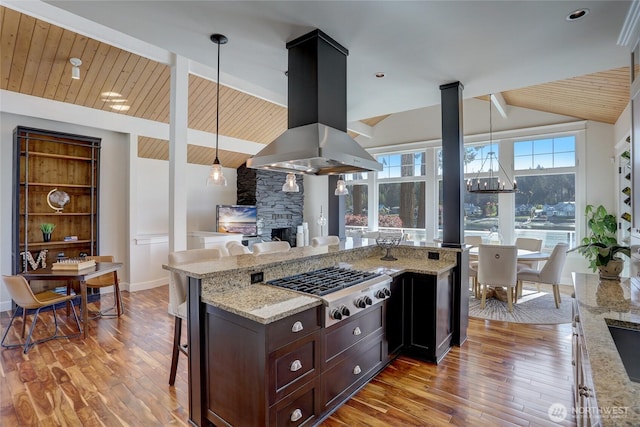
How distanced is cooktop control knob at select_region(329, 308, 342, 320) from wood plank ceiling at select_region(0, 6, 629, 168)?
14.5ft

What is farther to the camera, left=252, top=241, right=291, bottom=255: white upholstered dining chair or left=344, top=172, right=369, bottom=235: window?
left=344, top=172, right=369, bottom=235: window

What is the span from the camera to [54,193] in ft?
15.6

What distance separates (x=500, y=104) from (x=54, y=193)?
783 centimetres

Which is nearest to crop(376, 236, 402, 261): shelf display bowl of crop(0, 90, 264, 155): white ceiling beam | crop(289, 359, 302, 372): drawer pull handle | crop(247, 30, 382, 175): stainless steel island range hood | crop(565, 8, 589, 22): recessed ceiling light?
crop(247, 30, 382, 175): stainless steel island range hood

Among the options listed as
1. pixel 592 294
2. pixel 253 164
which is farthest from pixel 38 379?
pixel 592 294

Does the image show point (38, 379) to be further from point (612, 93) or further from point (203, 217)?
point (612, 93)

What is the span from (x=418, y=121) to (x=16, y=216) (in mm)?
7733

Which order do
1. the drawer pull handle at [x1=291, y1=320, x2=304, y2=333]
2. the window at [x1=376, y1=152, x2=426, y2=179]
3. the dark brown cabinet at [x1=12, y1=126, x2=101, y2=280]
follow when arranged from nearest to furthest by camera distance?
the drawer pull handle at [x1=291, y1=320, x2=304, y2=333] → the dark brown cabinet at [x1=12, y1=126, x2=101, y2=280] → the window at [x1=376, y1=152, x2=426, y2=179]

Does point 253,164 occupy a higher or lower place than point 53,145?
lower

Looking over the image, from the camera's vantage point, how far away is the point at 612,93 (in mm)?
4336

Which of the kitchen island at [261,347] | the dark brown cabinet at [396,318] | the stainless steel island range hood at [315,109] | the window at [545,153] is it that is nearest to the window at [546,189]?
the window at [545,153]

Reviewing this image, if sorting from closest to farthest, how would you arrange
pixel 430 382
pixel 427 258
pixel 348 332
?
pixel 348 332 < pixel 430 382 < pixel 427 258

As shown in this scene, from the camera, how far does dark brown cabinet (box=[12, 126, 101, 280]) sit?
4.27 metres

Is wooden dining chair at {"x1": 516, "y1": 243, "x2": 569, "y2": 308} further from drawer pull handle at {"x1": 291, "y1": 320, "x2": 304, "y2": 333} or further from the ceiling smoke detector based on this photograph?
the ceiling smoke detector
